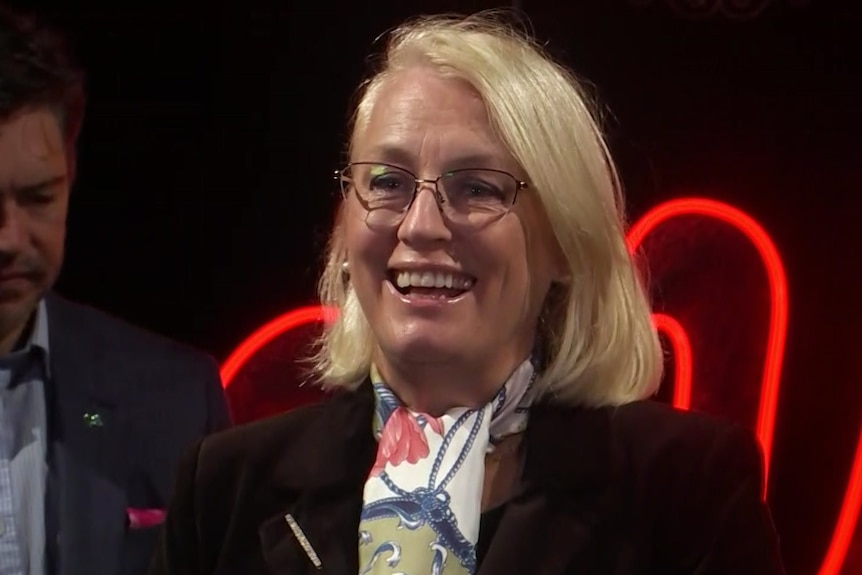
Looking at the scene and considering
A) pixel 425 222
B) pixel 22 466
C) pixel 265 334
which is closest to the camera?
pixel 425 222

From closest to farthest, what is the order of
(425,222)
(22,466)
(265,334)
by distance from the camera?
(425,222) < (22,466) < (265,334)

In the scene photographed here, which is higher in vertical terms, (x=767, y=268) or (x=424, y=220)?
(x=424, y=220)

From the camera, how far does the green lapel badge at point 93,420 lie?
1.72 m

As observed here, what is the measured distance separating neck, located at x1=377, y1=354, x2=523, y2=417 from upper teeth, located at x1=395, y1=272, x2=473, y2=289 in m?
0.10

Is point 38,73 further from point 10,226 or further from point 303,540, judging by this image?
point 303,540

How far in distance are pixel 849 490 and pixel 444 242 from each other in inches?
43.1

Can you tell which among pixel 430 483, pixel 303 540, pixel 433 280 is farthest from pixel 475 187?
pixel 303 540

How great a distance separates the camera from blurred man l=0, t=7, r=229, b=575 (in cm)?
168

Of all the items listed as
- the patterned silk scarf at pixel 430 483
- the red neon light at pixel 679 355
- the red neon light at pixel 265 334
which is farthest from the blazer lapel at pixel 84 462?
the red neon light at pixel 679 355

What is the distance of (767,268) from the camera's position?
6.61ft

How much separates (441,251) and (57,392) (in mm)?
743

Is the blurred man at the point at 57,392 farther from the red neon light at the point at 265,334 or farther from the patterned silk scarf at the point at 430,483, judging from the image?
the patterned silk scarf at the point at 430,483

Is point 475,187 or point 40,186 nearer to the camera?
point 475,187

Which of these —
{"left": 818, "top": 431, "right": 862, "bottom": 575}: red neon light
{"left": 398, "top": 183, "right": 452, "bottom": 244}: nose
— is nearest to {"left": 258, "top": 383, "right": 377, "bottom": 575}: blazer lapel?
{"left": 398, "top": 183, "right": 452, "bottom": 244}: nose
